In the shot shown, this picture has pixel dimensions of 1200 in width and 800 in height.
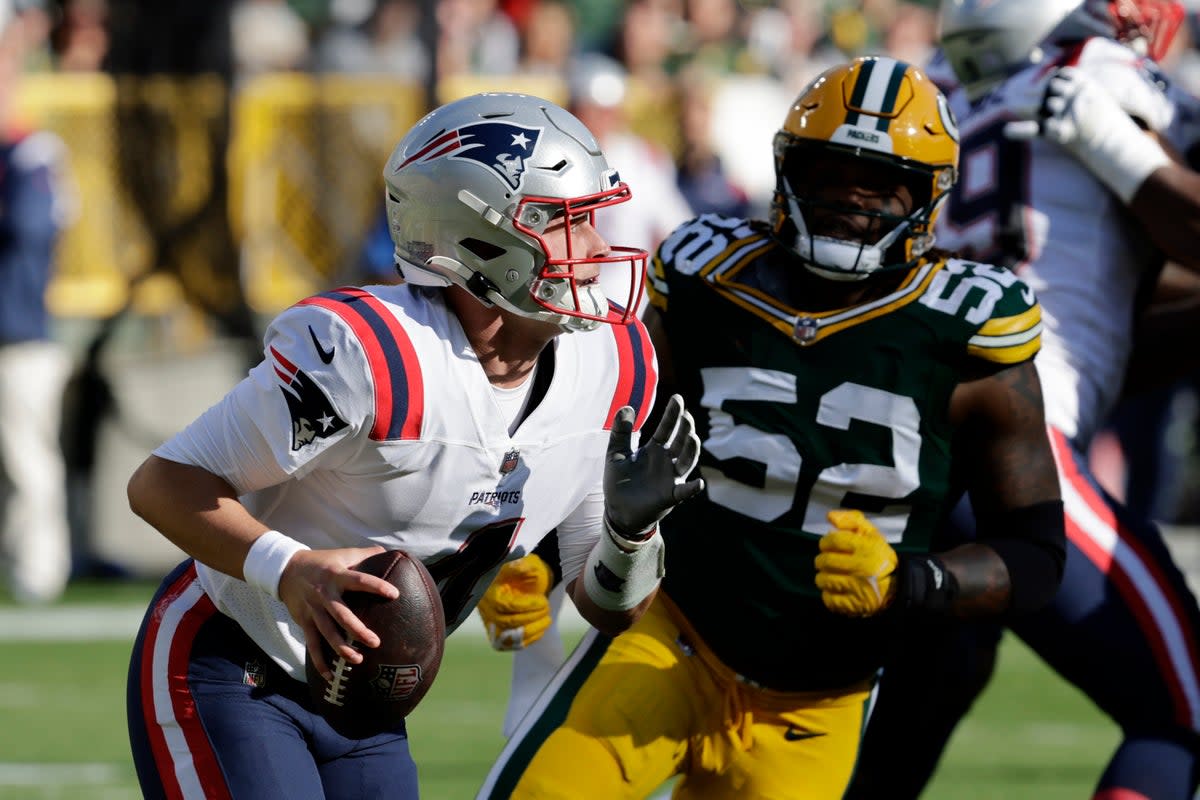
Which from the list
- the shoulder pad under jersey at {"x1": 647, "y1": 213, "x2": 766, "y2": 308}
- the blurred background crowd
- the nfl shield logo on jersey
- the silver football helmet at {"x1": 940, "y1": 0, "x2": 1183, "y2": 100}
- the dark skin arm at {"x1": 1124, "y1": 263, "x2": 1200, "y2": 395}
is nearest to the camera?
the nfl shield logo on jersey

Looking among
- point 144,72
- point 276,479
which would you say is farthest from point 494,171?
point 144,72

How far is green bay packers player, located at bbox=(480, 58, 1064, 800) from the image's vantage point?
11.5ft

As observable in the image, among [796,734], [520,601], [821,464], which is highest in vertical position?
[821,464]

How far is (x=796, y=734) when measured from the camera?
11.7 ft

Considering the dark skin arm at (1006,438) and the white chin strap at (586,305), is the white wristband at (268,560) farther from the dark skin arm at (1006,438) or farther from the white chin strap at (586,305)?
the dark skin arm at (1006,438)

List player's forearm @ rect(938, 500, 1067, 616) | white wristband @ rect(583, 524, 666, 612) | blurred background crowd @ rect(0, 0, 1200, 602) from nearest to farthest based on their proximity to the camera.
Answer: white wristband @ rect(583, 524, 666, 612) < player's forearm @ rect(938, 500, 1067, 616) < blurred background crowd @ rect(0, 0, 1200, 602)

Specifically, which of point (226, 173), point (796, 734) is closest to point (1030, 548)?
point (796, 734)

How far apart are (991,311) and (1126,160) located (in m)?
0.91

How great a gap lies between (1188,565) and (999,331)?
671 cm

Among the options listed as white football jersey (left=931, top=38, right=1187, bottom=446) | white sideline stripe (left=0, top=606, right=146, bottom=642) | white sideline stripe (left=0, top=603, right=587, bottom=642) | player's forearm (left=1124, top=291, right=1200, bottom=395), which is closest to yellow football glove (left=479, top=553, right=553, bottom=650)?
white football jersey (left=931, top=38, right=1187, bottom=446)

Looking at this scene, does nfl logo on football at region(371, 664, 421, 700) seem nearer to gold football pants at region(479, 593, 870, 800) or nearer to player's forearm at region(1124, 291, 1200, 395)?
gold football pants at region(479, 593, 870, 800)

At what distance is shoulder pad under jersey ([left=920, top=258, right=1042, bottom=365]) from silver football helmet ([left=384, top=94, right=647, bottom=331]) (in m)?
0.70

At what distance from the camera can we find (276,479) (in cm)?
291

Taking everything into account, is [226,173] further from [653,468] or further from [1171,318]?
[653,468]
